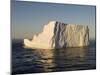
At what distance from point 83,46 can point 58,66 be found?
44 cm

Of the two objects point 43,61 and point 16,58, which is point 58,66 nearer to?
point 43,61

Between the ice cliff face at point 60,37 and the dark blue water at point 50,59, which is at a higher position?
the ice cliff face at point 60,37

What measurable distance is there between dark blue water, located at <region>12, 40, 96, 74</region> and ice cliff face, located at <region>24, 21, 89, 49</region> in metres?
0.06

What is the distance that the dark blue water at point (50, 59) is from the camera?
9.90ft

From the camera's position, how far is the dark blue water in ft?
9.90

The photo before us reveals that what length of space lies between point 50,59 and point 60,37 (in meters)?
0.31

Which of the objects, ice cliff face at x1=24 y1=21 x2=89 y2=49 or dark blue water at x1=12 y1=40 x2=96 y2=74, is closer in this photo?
dark blue water at x1=12 y1=40 x2=96 y2=74

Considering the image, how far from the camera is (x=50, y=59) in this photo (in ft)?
10.4

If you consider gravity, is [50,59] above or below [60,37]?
below

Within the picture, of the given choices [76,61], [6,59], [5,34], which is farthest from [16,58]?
[76,61]

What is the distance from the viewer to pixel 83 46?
3330 millimetres

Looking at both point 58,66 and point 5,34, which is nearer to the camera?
point 5,34

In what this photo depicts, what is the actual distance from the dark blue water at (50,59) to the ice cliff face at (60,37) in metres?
0.06

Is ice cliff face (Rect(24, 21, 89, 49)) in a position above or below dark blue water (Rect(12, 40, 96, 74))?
above
